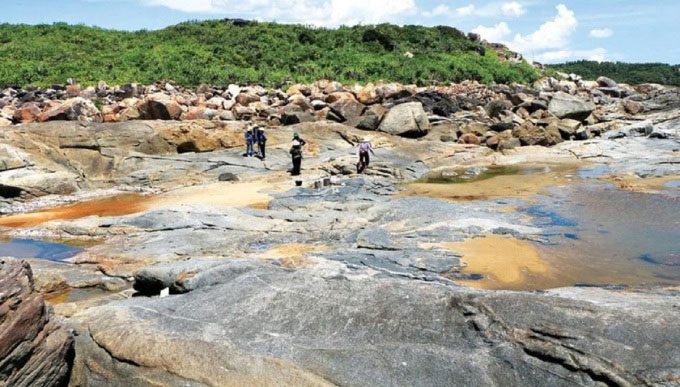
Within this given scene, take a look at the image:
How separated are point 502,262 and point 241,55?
38.5 meters

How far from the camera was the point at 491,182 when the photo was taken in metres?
19.9

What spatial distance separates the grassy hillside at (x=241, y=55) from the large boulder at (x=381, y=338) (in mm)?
33232

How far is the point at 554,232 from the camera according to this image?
41.5 ft

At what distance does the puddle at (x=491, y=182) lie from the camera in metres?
17.6

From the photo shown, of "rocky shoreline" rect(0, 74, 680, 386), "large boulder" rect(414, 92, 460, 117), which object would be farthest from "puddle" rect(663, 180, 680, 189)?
"large boulder" rect(414, 92, 460, 117)

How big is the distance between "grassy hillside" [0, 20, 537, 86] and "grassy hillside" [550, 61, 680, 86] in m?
28.1

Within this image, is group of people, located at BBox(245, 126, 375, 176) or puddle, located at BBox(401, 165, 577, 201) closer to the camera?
puddle, located at BBox(401, 165, 577, 201)

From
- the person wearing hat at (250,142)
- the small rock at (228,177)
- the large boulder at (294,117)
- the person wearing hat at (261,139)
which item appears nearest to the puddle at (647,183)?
the person wearing hat at (261,139)

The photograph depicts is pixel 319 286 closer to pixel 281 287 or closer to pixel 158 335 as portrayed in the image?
pixel 281 287

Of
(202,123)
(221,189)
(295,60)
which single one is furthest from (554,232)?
(295,60)

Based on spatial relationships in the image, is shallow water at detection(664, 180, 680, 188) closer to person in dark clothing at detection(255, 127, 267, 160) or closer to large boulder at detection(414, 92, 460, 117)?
person in dark clothing at detection(255, 127, 267, 160)

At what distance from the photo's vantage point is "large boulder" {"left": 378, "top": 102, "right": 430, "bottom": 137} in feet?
92.6

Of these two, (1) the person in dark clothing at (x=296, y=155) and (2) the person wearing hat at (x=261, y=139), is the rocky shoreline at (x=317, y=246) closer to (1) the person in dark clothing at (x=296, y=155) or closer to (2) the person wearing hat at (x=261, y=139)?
(2) the person wearing hat at (x=261, y=139)

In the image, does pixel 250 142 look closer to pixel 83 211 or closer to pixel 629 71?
pixel 83 211
